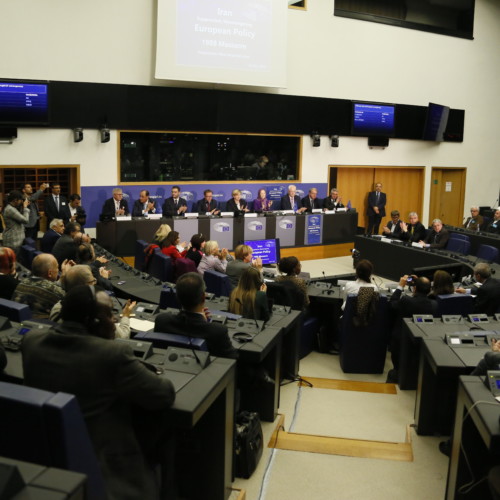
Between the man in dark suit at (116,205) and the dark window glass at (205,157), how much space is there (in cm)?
83

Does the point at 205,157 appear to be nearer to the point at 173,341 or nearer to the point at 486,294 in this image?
the point at 486,294

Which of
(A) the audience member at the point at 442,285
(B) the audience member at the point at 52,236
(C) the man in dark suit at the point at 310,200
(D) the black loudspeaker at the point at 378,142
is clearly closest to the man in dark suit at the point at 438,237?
(C) the man in dark suit at the point at 310,200

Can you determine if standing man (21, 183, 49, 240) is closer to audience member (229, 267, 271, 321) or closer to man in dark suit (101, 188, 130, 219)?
man in dark suit (101, 188, 130, 219)

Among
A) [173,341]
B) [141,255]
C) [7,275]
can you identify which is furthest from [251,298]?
[141,255]

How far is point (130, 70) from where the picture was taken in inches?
432

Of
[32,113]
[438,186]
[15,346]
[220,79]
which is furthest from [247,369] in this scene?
[438,186]

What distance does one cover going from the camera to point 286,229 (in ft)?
38.1

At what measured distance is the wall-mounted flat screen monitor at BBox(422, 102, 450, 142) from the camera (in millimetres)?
14222

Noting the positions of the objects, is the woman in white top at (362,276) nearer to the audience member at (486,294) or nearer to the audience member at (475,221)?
the audience member at (486,294)

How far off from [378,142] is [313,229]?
10.8 feet

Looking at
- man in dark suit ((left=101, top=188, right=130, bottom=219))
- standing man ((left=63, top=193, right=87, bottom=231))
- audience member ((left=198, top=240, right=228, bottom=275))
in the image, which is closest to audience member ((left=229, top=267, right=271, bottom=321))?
audience member ((left=198, top=240, right=228, bottom=275))

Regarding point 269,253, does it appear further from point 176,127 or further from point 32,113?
point 32,113

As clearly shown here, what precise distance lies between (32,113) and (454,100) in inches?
399

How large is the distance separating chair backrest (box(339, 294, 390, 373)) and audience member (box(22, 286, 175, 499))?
369 cm
